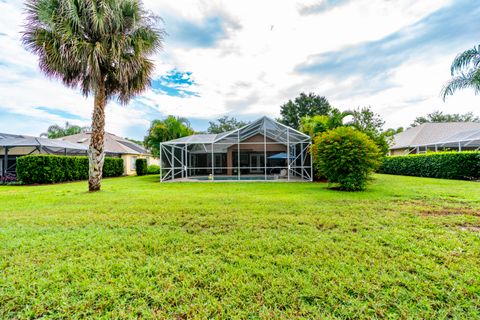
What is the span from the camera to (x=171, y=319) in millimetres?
1941

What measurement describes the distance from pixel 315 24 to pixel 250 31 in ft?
11.4

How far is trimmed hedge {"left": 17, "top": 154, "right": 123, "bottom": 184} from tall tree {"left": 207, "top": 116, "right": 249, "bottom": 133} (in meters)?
25.8

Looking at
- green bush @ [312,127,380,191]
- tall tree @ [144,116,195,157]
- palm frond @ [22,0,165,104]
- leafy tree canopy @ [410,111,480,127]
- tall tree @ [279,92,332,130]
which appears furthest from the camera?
leafy tree canopy @ [410,111,480,127]

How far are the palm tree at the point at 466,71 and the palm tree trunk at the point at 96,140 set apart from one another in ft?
43.9

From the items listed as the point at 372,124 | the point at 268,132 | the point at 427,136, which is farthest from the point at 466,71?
the point at 427,136

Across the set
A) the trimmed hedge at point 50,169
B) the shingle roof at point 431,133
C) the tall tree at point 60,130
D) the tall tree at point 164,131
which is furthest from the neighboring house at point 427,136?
the tall tree at point 60,130

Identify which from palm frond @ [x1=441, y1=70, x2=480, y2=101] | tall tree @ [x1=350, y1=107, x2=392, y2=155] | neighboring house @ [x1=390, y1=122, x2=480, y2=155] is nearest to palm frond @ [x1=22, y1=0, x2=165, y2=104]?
palm frond @ [x1=441, y1=70, x2=480, y2=101]

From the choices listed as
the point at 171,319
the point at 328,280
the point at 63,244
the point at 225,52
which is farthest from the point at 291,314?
the point at 225,52

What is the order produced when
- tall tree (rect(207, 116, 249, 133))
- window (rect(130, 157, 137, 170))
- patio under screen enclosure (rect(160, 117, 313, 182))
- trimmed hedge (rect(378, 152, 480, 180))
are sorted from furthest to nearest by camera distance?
tall tree (rect(207, 116, 249, 133)), window (rect(130, 157, 137, 170)), patio under screen enclosure (rect(160, 117, 313, 182)), trimmed hedge (rect(378, 152, 480, 180))

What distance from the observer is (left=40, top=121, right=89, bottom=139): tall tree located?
126 feet

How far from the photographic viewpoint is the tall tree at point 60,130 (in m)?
38.4

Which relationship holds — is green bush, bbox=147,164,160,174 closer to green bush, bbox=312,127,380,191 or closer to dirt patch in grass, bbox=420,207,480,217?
green bush, bbox=312,127,380,191

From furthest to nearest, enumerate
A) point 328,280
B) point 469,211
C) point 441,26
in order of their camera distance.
Answer: point 441,26
point 469,211
point 328,280

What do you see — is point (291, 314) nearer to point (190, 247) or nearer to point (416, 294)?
point (416, 294)
